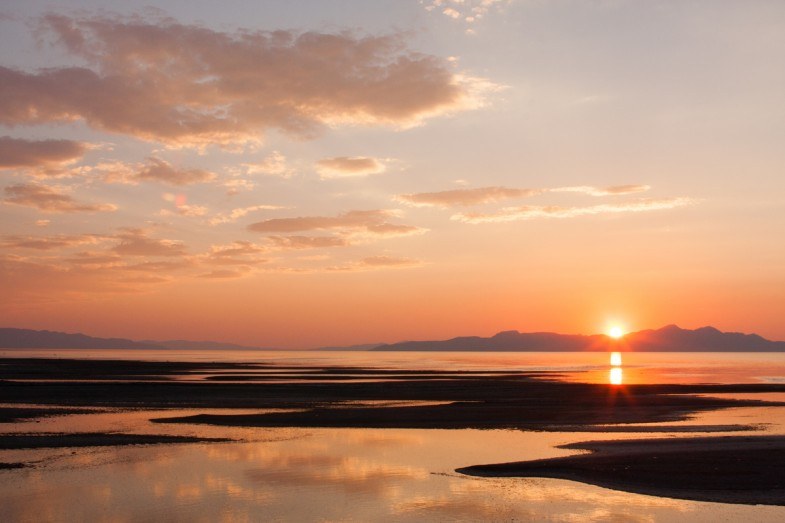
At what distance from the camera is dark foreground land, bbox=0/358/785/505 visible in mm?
24812

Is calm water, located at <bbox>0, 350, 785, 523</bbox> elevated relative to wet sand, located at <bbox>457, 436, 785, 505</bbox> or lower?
lower

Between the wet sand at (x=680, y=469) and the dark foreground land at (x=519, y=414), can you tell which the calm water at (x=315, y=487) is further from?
the dark foreground land at (x=519, y=414)

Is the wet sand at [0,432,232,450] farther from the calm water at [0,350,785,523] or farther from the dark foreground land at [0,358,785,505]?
the calm water at [0,350,785,523]

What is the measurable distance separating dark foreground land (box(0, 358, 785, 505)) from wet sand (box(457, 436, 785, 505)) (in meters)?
0.03

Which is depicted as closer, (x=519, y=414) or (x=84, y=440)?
(x=84, y=440)

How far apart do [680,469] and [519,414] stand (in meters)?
20.3

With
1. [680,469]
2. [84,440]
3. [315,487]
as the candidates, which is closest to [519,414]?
[680,469]

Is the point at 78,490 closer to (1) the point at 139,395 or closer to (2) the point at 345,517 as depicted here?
(2) the point at 345,517

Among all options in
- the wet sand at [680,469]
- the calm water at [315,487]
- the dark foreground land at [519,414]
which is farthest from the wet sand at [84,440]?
the wet sand at [680,469]

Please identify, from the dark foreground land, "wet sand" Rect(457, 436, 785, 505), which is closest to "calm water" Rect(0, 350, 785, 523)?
"wet sand" Rect(457, 436, 785, 505)

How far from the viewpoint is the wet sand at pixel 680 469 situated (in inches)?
886

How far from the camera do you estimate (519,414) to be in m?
45.8

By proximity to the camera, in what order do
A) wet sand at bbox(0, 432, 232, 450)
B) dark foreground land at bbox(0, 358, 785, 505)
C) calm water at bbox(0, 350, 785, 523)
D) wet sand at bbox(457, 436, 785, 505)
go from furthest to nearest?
wet sand at bbox(0, 432, 232, 450), dark foreground land at bbox(0, 358, 785, 505), wet sand at bbox(457, 436, 785, 505), calm water at bbox(0, 350, 785, 523)

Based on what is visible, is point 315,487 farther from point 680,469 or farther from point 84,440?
point 84,440
